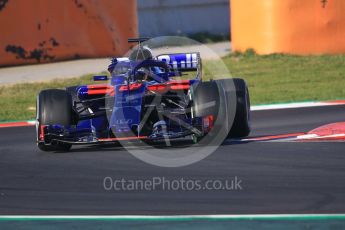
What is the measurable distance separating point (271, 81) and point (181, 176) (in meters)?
9.83

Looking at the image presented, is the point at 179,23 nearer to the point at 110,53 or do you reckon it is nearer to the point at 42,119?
the point at 110,53

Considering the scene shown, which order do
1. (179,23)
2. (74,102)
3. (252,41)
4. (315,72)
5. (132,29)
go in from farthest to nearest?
(179,23) → (132,29) → (252,41) → (315,72) → (74,102)

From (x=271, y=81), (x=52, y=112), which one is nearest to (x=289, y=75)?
(x=271, y=81)

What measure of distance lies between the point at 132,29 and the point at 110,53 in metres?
0.88

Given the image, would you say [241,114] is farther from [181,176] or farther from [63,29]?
[63,29]

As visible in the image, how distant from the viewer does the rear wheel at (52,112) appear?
30.3 ft

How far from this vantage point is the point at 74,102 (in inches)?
388

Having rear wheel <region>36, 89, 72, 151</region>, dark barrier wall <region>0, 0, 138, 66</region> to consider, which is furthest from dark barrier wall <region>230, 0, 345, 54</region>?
rear wheel <region>36, 89, 72, 151</region>

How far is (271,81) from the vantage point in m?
17.2

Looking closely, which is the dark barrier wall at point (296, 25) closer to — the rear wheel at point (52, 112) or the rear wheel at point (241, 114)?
the rear wheel at point (241, 114)

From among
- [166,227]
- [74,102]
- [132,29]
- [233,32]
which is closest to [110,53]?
[132,29]

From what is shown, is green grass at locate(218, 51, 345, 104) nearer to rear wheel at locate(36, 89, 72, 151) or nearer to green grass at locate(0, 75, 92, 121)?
green grass at locate(0, 75, 92, 121)

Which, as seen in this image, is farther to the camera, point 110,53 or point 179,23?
point 179,23

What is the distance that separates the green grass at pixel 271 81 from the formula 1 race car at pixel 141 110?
4.18 metres
